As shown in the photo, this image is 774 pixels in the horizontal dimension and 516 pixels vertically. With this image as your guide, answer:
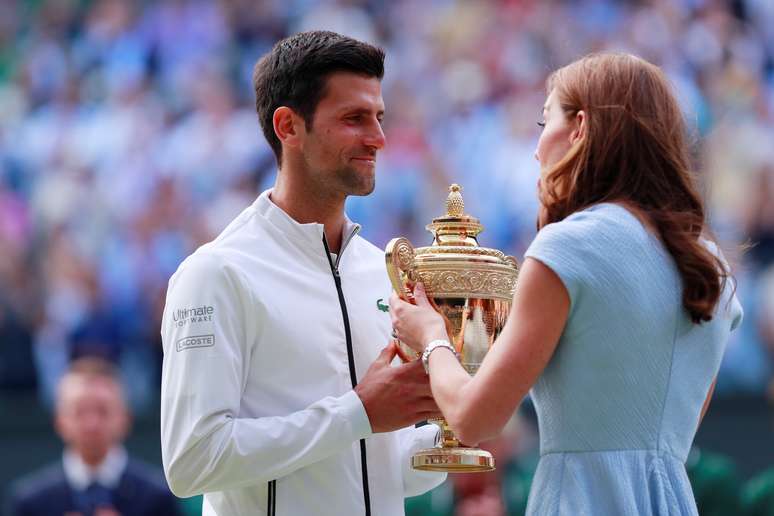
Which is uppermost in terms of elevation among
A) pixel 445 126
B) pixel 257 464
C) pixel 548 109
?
pixel 445 126

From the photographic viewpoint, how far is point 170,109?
10.6 m

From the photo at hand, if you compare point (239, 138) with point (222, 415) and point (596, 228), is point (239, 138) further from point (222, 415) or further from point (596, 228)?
point (596, 228)

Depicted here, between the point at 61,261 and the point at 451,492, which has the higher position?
the point at 61,261

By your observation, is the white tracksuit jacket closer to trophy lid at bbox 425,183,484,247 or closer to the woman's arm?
trophy lid at bbox 425,183,484,247

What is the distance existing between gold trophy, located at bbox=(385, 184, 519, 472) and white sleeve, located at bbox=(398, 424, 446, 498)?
187 millimetres

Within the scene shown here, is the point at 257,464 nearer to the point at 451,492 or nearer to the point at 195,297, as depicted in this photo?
the point at 195,297

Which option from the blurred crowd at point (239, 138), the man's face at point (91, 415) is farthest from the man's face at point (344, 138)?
the blurred crowd at point (239, 138)

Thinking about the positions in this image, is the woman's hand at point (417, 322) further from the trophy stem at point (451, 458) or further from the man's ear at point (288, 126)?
the man's ear at point (288, 126)

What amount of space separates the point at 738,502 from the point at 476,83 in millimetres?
4752

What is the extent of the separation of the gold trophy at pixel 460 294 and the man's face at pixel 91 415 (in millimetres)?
3303

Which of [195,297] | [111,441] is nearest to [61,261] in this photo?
[111,441]

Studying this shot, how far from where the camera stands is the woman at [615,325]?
8.11 ft

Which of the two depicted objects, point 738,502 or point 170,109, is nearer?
point 738,502

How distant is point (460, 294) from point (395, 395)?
243 millimetres
